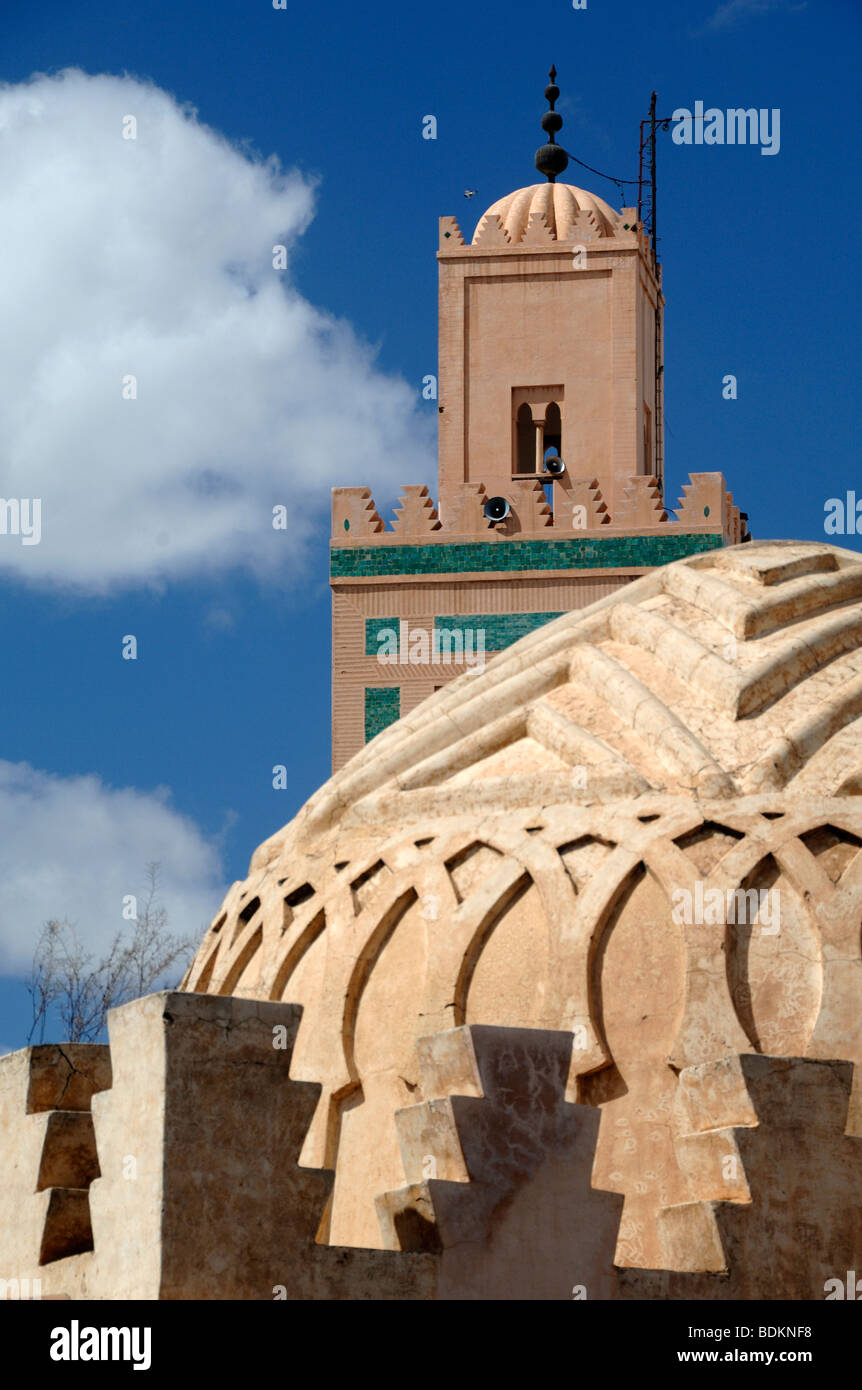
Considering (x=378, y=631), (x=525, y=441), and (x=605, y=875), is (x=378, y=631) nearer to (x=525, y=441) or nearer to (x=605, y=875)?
(x=525, y=441)

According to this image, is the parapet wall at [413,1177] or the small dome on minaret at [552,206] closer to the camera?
the parapet wall at [413,1177]

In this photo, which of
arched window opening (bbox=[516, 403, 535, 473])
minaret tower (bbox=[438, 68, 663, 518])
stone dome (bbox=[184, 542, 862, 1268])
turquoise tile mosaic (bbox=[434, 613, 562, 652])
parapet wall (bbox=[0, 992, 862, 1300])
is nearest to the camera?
parapet wall (bbox=[0, 992, 862, 1300])

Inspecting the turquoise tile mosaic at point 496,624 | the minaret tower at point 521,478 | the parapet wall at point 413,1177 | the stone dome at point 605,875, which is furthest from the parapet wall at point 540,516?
the parapet wall at point 413,1177

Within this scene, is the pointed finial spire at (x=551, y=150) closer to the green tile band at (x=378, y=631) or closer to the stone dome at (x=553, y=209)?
the stone dome at (x=553, y=209)

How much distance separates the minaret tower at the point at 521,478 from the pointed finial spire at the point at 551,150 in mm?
32

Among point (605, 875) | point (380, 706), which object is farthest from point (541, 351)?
point (605, 875)

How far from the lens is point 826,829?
9.17 m

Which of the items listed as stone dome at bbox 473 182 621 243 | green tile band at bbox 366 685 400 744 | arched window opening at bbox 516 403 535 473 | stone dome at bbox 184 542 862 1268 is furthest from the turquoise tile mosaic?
stone dome at bbox 184 542 862 1268

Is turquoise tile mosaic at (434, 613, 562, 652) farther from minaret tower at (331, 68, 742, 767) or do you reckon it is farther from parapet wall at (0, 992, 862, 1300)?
parapet wall at (0, 992, 862, 1300)

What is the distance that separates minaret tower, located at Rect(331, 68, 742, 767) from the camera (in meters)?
34.7

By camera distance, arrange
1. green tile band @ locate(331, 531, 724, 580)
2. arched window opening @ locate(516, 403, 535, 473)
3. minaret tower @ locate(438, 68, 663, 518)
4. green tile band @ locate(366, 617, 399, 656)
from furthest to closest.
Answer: arched window opening @ locate(516, 403, 535, 473), minaret tower @ locate(438, 68, 663, 518), green tile band @ locate(366, 617, 399, 656), green tile band @ locate(331, 531, 724, 580)

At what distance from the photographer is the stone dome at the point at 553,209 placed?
127 ft

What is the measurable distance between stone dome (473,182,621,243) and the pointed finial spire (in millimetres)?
603
